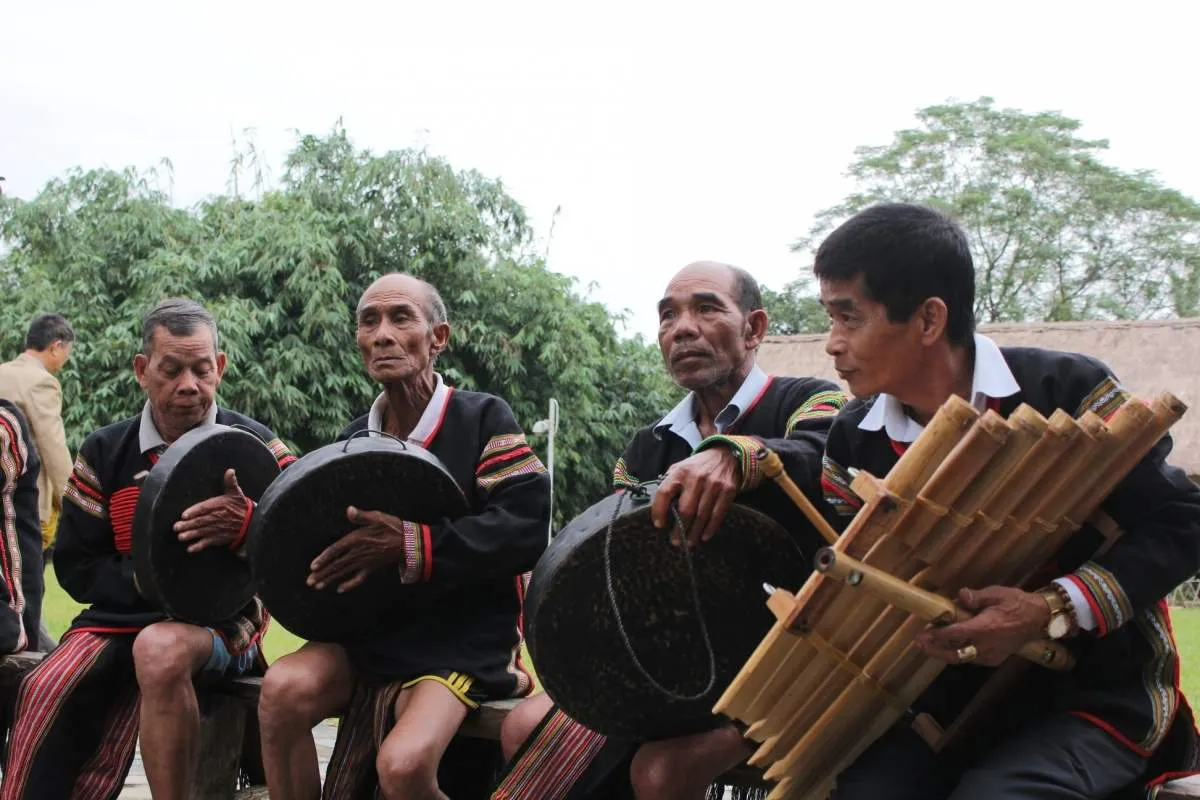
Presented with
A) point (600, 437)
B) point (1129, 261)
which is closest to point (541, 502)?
point (600, 437)

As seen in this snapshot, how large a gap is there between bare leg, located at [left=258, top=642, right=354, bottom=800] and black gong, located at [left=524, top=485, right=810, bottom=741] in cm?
92

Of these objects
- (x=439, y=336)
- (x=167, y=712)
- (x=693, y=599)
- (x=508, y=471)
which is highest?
(x=439, y=336)

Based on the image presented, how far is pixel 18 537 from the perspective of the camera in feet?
15.7

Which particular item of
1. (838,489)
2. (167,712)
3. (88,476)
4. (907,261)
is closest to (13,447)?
(88,476)

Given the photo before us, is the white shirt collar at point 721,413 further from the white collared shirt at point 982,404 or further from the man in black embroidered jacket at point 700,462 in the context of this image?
the white collared shirt at point 982,404

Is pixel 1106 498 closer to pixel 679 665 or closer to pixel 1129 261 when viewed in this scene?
pixel 679 665

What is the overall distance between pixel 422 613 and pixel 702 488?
1.35 metres

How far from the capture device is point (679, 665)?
3.03 meters

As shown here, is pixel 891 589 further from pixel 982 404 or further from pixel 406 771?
pixel 406 771

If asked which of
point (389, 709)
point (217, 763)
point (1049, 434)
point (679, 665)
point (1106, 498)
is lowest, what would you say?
point (217, 763)

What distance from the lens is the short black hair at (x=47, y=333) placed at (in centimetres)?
746

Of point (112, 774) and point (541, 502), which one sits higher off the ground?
point (541, 502)

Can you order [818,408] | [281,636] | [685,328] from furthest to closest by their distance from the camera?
[281,636] < [685,328] < [818,408]

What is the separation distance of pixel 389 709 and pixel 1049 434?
87.1 inches
